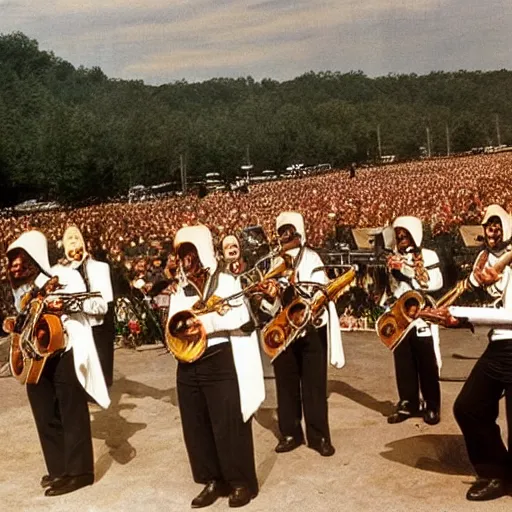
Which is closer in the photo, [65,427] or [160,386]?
[65,427]

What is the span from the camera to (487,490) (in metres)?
5.66

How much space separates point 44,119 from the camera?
12.8 m

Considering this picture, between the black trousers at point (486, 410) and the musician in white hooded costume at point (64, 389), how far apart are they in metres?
2.26

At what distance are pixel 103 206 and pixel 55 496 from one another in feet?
21.8

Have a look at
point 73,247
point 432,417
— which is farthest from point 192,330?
point 432,417

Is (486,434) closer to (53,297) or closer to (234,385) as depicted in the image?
(234,385)

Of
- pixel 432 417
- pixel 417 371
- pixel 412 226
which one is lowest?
pixel 432 417

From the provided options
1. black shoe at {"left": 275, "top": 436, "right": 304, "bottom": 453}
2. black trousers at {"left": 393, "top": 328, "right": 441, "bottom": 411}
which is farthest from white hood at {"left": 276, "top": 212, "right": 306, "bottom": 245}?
black shoe at {"left": 275, "top": 436, "right": 304, "bottom": 453}

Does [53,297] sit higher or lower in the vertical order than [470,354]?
higher

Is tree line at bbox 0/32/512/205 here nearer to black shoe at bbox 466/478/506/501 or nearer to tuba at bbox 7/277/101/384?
tuba at bbox 7/277/101/384

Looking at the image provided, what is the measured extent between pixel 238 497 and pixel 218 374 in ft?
2.45

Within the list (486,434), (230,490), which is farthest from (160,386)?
(486,434)

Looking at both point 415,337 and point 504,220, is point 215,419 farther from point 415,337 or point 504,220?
point 415,337

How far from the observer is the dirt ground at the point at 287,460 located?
5941 mm
